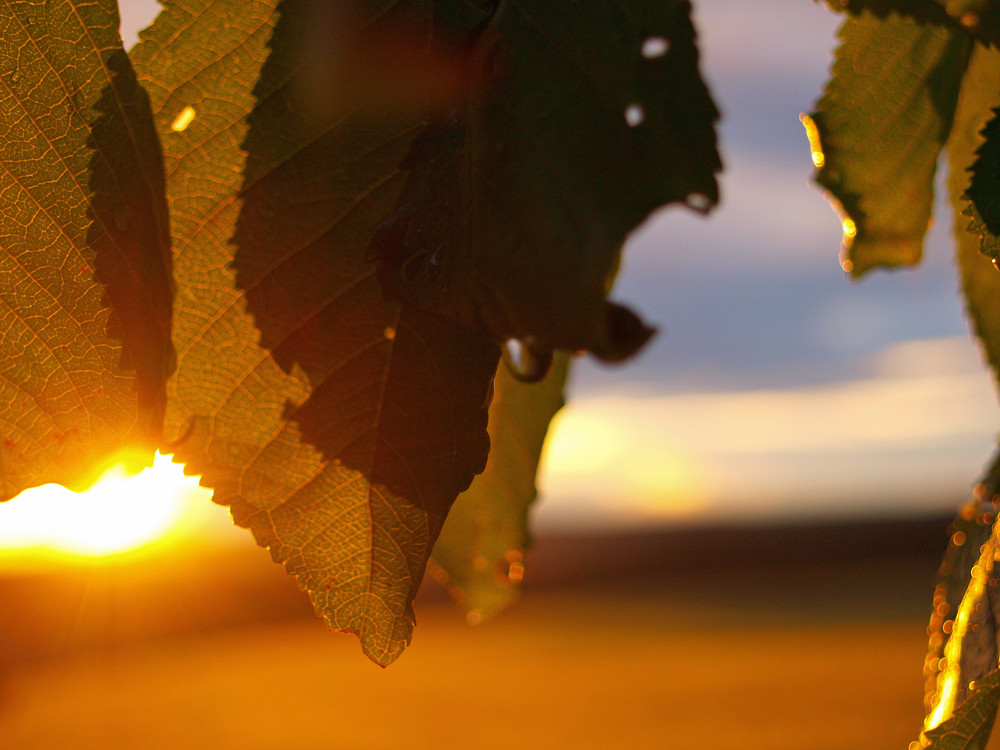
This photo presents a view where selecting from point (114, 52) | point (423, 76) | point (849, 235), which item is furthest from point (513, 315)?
point (849, 235)

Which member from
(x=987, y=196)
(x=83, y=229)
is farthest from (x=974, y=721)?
(x=83, y=229)

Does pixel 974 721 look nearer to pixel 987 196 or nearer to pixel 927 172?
pixel 987 196

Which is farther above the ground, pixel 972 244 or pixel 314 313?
pixel 972 244

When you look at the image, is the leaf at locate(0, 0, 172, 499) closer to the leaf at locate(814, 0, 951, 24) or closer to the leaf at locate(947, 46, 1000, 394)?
the leaf at locate(814, 0, 951, 24)

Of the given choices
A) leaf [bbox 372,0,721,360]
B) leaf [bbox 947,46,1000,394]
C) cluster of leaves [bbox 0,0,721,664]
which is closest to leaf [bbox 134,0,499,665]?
cluster of leaves [bbox 0,0,721,664]

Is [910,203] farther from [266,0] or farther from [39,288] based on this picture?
[39,288]
